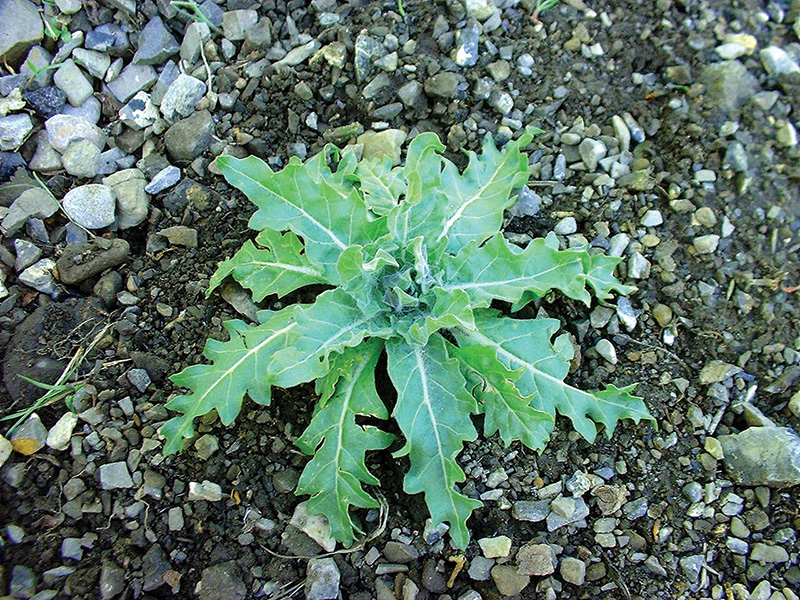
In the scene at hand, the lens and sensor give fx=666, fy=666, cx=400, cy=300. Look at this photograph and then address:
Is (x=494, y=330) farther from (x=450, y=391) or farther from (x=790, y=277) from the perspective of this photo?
(x=790, y=277)

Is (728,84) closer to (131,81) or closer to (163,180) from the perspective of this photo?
(163,180)

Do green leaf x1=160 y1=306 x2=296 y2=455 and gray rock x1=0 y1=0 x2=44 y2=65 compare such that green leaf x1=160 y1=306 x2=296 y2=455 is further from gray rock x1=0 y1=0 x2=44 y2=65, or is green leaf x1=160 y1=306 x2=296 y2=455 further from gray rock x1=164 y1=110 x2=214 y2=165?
gray rock x1=0 y1=0 x2=44 y2=65

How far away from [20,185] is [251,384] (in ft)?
5.57

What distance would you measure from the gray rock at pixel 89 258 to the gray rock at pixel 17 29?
1.18m

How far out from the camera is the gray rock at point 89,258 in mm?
3129

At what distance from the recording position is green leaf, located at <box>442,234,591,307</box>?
8.92 ft

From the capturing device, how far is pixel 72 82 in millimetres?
3572

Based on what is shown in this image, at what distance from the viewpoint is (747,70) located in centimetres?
389

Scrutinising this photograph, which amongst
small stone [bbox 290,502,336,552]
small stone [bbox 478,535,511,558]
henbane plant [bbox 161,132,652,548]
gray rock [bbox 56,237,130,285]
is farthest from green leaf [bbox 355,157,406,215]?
small stone [bbox 478,535,511,558]

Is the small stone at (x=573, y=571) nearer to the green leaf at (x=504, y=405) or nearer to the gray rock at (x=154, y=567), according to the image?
the green leaf at (x=504, y=405)

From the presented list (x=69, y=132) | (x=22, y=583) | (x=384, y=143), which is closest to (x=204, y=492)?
(x=22, y=583)

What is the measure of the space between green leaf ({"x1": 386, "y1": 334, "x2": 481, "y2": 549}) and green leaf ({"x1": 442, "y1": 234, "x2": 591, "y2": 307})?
1.01 ft

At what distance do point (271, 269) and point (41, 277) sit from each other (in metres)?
1.11

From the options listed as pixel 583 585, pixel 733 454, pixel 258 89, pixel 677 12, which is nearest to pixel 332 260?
pixel 258 89
